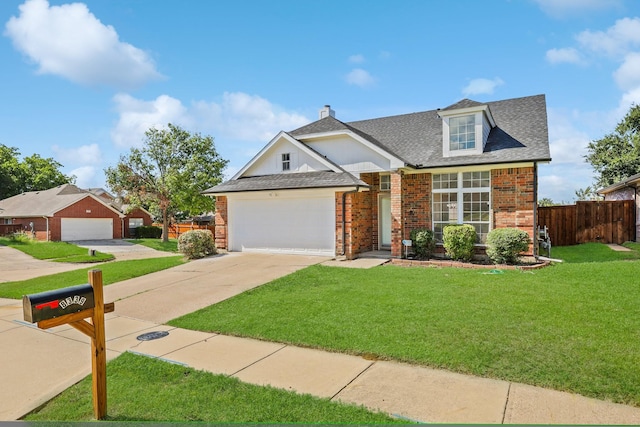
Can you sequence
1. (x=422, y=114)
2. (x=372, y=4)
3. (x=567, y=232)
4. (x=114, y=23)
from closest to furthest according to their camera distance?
(x=114, y=23) → (x=372, y=4) → (x=567, y=232) → (x=422, y=114)

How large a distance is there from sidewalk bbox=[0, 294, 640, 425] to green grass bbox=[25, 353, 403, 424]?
21cm

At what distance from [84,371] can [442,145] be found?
12.8 m

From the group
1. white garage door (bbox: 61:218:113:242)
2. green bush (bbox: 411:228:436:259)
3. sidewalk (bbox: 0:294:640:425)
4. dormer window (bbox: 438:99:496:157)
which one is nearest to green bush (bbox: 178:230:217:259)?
green bush (bbox: 411:228:436:259)

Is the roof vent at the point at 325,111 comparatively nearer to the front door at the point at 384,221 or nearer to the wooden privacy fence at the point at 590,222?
the front door at the point at 384,221

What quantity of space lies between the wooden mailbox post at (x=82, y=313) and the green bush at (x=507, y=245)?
10.5 m

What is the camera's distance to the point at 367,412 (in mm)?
3494

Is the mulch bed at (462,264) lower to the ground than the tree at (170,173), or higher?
lower

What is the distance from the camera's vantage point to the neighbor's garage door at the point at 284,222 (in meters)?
13.7

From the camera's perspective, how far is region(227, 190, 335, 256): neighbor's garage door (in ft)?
45.1

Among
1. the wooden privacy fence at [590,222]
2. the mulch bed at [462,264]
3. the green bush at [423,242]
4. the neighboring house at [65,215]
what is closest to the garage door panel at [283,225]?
the mulch bed at [462,264]

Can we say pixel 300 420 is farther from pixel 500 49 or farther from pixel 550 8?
pixel 500 49

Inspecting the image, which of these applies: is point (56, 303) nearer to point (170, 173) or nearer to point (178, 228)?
point (170, 173)

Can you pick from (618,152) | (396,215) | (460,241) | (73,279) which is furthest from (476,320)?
(618,152)

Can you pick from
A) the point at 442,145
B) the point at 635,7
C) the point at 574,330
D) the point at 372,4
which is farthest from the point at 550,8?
the point at 574,330
